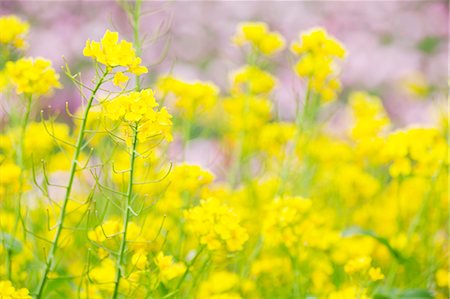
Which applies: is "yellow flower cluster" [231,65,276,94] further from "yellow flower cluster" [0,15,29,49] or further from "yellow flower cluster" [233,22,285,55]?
"yellow flower cluster" [0,15,29,49]

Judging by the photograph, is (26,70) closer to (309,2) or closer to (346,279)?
(346,279)

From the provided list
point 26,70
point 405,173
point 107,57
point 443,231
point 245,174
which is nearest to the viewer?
point 107,57

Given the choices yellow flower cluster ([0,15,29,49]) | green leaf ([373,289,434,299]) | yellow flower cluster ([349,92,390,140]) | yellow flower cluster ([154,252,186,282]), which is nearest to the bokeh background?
yellow flower cluster ([349,92,390,140])

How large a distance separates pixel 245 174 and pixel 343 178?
0.97 ft

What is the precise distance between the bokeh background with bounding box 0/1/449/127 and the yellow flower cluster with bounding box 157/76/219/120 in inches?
72.0

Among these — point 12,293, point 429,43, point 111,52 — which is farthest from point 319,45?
point 429,43

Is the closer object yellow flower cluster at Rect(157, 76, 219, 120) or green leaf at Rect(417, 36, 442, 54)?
yellow flower cluster at Rect(157, 76, 219, 120)

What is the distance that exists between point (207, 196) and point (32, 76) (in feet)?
1.36

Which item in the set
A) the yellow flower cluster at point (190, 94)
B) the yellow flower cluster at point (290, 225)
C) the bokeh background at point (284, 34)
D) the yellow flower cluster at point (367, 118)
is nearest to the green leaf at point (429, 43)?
the bokeh background at point (284, 34)

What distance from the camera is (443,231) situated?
7.43 ft

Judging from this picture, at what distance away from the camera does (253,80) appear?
203 centimetres

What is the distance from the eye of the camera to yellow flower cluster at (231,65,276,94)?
6.63 ft

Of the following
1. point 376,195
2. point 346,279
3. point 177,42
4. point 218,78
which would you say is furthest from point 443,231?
point 177,42

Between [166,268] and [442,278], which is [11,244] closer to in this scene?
[166,268]
